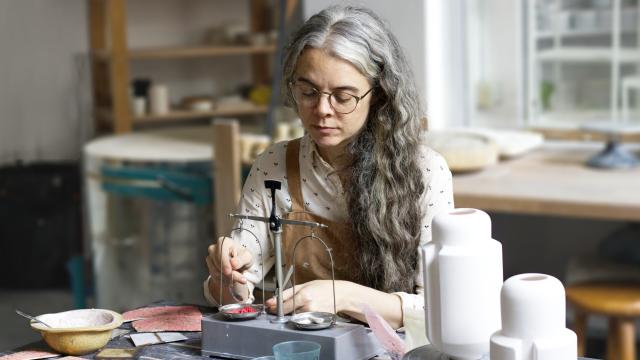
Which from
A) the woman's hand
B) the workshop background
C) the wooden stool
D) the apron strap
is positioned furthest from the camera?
the workshop background

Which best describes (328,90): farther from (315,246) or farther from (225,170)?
(225,170)

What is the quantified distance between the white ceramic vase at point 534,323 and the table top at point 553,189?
5.38 ft

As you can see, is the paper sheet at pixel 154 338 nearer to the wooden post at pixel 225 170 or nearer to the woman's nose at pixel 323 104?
the woman's nose at pixel 323 104

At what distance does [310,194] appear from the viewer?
2217 mm

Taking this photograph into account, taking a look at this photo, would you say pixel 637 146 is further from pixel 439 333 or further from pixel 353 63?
pixel 439 333

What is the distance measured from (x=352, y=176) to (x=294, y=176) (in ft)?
0.46

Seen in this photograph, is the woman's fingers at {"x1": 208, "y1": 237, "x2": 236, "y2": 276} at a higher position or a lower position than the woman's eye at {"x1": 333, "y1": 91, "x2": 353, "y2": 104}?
lower

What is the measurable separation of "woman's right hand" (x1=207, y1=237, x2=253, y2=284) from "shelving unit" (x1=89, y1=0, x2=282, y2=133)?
3.09 metres

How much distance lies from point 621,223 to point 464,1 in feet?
3.41

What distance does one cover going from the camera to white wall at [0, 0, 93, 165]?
17.7 feet

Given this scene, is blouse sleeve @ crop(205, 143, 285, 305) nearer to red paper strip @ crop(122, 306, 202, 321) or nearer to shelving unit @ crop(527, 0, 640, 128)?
red paper strip @ crop(122, 306, 202, 321)

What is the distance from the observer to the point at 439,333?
1519mm

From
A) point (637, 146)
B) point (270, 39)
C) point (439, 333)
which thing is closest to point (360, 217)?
point (439, 333)

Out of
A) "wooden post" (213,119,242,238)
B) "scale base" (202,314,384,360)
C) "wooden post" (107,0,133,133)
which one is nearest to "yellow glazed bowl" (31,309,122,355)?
"scale base" (202,314,384,360)
